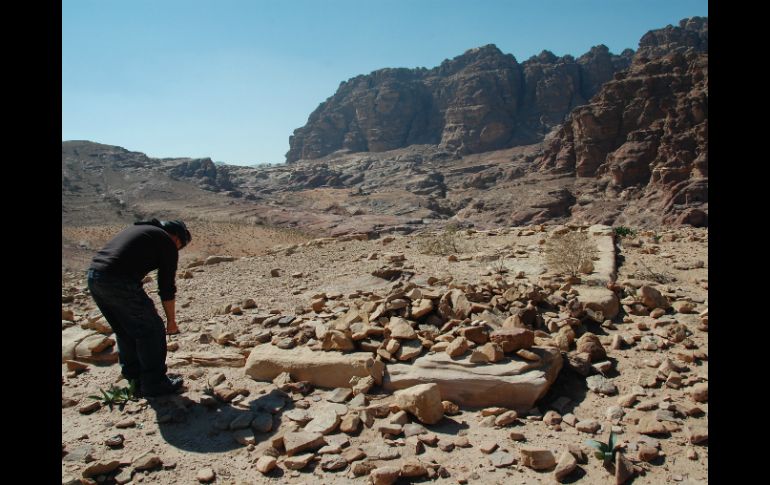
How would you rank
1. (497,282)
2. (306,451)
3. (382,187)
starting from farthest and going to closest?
(382,187), (497,282), (306,451)

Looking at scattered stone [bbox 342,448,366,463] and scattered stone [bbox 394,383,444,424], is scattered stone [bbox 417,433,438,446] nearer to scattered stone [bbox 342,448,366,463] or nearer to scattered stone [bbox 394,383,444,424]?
scattered stone [bbox 394,383,444,424]

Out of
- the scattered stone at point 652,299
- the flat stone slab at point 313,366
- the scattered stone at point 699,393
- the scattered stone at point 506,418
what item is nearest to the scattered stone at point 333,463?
the flat stone slab at point 313,366

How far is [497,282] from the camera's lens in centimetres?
608

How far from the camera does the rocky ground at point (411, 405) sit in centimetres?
272

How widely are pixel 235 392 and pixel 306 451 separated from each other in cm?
102

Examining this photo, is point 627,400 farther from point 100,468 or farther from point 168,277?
point 168,277

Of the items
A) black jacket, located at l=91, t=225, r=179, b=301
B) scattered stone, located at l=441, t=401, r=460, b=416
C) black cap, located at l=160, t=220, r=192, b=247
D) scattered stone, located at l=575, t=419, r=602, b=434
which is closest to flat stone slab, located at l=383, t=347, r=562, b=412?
scattered stone, located at l=441, t=401, r=460, b=416

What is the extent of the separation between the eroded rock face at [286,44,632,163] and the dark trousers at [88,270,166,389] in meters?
86.0

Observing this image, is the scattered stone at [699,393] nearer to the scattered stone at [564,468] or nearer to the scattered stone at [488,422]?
the scattered stone at [564,468]

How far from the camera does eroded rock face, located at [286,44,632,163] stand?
293 feet

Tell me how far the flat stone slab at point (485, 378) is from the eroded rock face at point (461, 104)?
85454 mm
